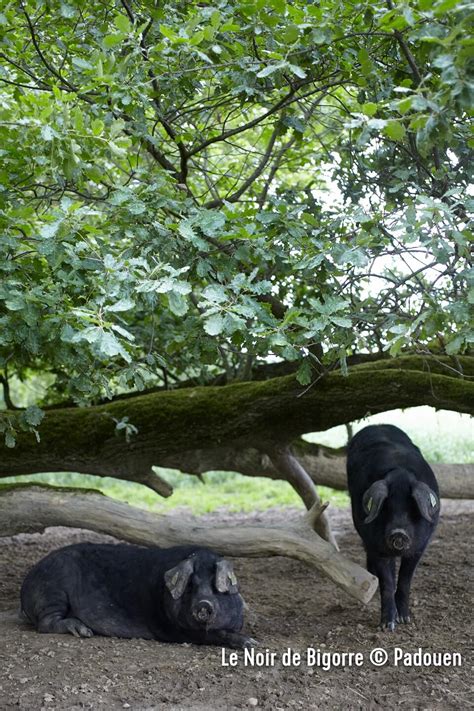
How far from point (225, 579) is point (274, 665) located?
697mm

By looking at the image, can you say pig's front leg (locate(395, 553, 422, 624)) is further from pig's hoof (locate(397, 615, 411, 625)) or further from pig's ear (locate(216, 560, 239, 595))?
pig's ear (locate(216, 560, 239, 595))

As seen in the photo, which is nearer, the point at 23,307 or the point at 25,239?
the point at 23,307

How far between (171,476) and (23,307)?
41.5 ft

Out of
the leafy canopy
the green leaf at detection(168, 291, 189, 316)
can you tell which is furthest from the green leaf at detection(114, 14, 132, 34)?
the green leaf at detection(168, 291, 189, 316)

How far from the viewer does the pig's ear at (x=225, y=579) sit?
19.0ft

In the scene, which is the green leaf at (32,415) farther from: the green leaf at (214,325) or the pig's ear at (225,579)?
the green leaf at (214,325)

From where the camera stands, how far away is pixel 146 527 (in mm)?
6969

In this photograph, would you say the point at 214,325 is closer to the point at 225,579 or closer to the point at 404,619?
the point at 225,579

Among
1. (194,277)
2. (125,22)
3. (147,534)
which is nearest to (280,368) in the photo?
(147,534)

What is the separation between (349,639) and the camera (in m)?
5.92

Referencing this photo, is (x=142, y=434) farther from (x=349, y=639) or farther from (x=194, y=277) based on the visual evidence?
(x=349, y=639)

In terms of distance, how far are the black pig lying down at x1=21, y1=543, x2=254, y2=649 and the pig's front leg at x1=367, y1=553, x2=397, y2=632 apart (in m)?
1.07

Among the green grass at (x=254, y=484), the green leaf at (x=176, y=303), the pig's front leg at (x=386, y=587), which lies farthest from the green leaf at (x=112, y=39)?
the green grass at (x=254, y=484)

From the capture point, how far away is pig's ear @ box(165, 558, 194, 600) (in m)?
5.78
